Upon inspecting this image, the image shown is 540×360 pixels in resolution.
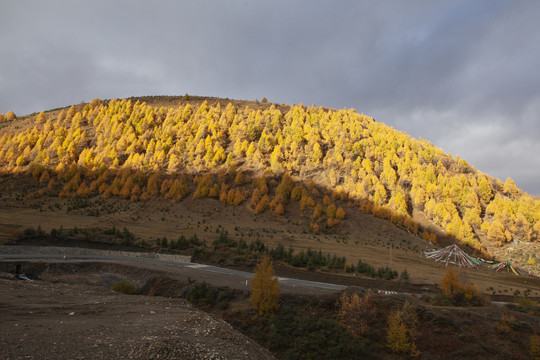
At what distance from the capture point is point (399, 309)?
699 inches

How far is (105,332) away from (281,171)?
67407 mm

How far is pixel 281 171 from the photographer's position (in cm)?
7712

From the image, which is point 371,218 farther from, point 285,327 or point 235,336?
point 235,336

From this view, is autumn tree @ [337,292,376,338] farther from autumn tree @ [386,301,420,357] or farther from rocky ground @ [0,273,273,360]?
rocky ground @ [0,273,273,360]

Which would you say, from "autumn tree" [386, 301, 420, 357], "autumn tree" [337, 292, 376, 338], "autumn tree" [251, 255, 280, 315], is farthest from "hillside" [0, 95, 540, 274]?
"autumn tree" [386, 301, 420, 357]

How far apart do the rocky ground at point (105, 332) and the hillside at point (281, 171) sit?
47.8 metres

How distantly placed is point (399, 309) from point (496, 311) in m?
6.38

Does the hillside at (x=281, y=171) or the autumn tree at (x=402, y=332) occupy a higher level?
the hillside at (x=281, y=171)

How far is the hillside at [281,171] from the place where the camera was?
64.2 m

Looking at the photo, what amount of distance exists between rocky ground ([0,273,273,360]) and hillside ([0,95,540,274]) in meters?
47.8

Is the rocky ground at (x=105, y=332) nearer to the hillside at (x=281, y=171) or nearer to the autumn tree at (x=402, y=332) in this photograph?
the autumn tree at (x=402, y=332)

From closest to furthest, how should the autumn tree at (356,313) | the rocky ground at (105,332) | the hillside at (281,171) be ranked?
the rocky ground at (105,332) < the autumn tree at (356,313) < the hillside at (281,171)

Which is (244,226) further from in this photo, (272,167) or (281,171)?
(272,167)

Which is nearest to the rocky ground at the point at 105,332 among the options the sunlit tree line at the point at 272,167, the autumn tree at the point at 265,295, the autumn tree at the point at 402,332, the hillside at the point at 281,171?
the autumn tree at the point at 265,295
